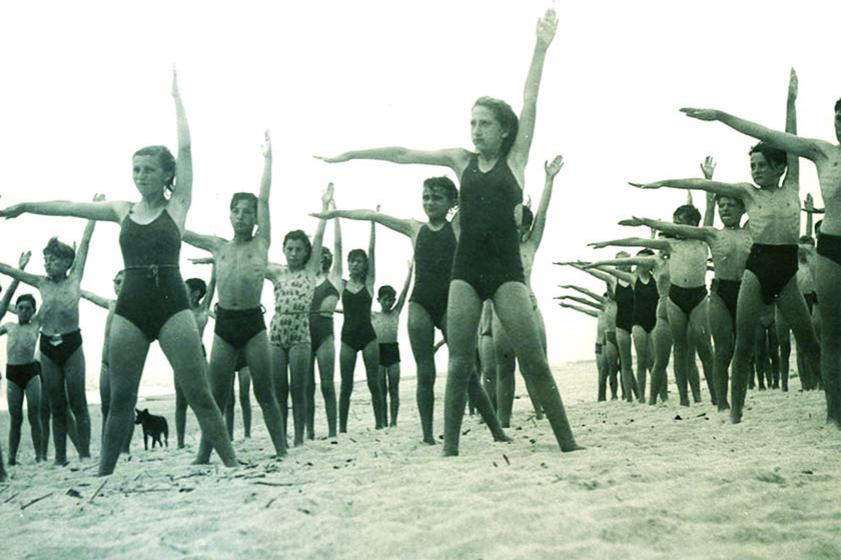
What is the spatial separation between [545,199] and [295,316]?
3.27 m

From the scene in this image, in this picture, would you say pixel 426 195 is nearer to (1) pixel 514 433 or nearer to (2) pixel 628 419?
(1) pixel 514 433

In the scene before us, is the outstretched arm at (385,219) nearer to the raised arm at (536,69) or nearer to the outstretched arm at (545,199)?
the outstretched arm at (545,199)

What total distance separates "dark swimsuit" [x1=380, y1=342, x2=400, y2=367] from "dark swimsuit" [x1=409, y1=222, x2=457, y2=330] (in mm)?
5425

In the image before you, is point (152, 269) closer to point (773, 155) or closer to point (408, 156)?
point (408, 156)

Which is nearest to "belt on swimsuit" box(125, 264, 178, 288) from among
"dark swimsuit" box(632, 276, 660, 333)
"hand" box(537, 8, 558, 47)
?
"hand" box(537, 8, 558, 47)

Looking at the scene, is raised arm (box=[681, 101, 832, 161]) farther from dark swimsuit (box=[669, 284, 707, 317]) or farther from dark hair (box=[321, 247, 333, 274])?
dark hair (box=[321, 247, 333, 274])

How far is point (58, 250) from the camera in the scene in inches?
382

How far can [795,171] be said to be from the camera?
24.9 ft

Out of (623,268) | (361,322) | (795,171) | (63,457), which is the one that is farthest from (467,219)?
(623,268)

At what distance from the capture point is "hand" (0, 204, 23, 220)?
20.5ft

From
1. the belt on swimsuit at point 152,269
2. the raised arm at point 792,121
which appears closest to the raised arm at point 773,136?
the raised arm at point 792,121

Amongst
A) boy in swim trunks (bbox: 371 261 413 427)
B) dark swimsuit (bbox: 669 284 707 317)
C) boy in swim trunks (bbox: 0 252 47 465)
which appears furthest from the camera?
boy in swim trunks (bbox: 371 261 413 427)

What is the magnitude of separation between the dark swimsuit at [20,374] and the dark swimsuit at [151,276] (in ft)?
18.5

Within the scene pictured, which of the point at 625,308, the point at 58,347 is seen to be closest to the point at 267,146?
the point at 58,347
